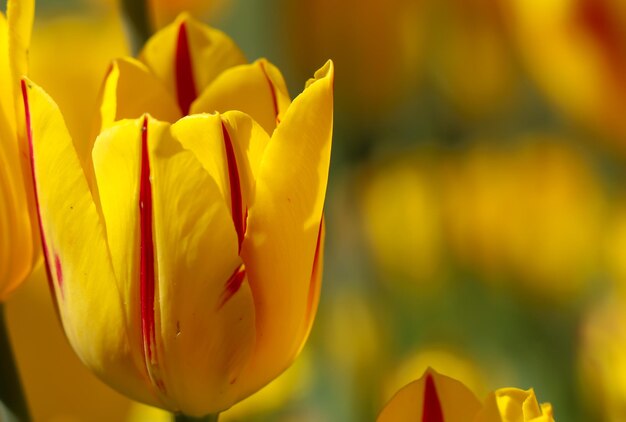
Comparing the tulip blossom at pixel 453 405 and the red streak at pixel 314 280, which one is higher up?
the red streak at pixel 314 280

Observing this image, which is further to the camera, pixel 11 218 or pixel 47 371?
pixel 47 371

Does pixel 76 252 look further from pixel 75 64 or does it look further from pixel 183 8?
pixel 183 8

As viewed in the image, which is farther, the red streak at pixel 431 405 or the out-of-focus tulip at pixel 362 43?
the out-of-focus tulip at pixel 362 43

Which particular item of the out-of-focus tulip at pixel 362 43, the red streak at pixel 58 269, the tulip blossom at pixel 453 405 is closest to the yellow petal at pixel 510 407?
the tulip blossom at pixel 453 405

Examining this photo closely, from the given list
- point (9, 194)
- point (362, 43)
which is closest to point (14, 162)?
point (9, 194)

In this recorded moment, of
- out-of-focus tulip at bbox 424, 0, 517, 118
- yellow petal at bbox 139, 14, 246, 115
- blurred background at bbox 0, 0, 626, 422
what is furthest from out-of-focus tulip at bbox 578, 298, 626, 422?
yellow petal at bbox 139, 14, 246, 115

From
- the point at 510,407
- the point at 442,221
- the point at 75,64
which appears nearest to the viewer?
the point at 510,407

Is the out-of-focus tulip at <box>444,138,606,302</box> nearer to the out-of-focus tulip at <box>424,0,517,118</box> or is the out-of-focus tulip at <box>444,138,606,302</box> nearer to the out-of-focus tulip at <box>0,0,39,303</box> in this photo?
the out-of-focus tulip at <box>424,0,517,118</box>

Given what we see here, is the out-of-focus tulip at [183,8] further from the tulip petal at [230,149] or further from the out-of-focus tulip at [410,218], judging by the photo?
the tulip petal at [230,149]

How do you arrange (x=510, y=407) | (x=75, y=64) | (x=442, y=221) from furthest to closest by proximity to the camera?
(x=442, y=221) → (x=75, y=64) → (x=510, y=407)
